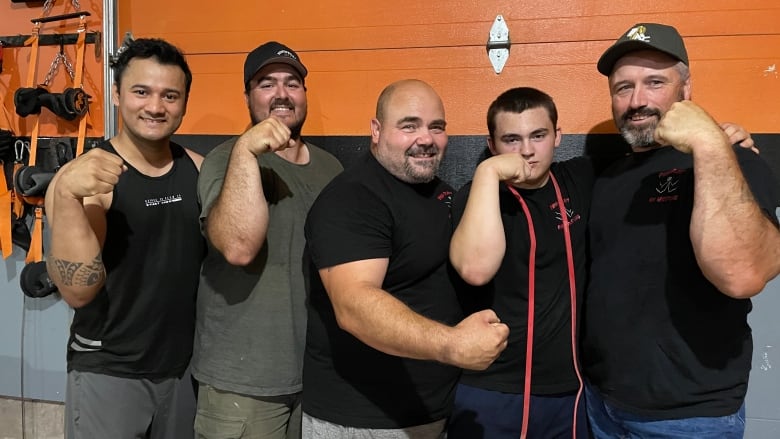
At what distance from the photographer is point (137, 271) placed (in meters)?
1.98

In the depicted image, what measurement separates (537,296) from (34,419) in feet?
9.47

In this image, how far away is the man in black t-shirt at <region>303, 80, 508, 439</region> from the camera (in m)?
1.57

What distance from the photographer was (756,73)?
2240mm

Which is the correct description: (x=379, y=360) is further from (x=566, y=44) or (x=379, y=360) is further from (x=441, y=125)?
(x=566, y=44)

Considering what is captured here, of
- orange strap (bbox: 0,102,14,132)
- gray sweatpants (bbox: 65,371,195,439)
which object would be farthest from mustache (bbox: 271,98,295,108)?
orange strap (bbox: 0,102,14,132)

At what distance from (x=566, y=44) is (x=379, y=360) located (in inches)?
64.6

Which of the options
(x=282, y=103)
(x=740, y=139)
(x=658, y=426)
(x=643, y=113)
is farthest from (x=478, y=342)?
(x=282, y=103)

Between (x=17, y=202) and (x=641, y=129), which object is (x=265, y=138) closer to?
(x=641, y=129)

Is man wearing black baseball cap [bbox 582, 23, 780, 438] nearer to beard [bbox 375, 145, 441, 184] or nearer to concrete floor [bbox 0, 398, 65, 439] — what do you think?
beard [bbox 375, 145, 441, 184]

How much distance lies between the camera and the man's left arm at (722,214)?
139 cm

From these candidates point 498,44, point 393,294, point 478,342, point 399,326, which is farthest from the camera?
point 498,44

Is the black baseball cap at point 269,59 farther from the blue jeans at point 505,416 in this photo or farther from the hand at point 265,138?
the blue jeans at point 505,416

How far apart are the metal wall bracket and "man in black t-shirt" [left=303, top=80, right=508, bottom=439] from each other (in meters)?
0.76

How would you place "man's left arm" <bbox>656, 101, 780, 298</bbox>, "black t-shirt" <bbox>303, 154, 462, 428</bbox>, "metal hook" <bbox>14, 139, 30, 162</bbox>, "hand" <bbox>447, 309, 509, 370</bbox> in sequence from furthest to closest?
1. "metal hook" <bbox>14, 139, 30, 162</bbox>
2. "black t-shirt" <bbox>303, 154, 462, 428</bbox>
3. "man's left arm" <bbox>656, 101, 780, 298</bbox>
4. "hand" <bbox>447, 309, 509, 370</bbox>
